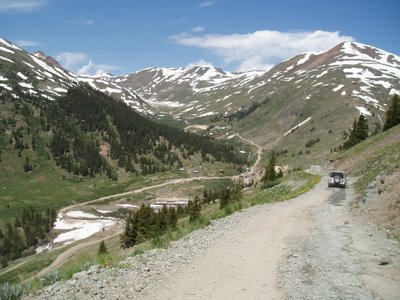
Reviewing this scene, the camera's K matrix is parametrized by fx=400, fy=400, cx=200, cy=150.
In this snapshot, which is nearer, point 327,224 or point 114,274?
point 114,274

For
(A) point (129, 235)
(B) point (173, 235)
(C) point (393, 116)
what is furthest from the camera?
(C) point (393, 116)

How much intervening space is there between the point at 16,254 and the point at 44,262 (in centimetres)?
2981

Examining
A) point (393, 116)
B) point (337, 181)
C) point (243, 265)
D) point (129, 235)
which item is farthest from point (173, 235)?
point (393, 116)

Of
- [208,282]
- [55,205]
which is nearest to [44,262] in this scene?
[55,205]

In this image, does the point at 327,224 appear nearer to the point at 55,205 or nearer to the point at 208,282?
the point at 208,282

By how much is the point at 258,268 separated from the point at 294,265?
1669 millimetres

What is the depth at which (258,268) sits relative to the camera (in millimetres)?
17234

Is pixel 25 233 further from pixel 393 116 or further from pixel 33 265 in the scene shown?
pixel 393 116

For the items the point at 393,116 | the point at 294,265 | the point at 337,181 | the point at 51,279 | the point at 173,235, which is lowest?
the point at 294,265

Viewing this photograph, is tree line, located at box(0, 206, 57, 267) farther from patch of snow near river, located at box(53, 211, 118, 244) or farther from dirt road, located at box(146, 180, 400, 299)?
dirt road, located at box(146, 180, 400, 299)

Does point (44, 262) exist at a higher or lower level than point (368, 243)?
lower

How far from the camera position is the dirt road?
14.6 meters

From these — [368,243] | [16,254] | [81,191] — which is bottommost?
[16,254]

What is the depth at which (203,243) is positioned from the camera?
21359 millimetres
